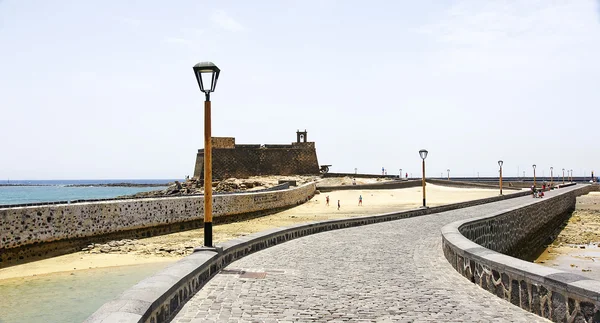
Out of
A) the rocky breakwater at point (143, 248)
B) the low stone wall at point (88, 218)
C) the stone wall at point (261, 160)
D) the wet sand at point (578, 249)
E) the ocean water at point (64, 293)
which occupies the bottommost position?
the wet sand at point (578, 249)

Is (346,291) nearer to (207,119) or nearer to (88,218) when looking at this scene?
(207,119)

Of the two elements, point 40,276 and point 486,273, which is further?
point 40,276

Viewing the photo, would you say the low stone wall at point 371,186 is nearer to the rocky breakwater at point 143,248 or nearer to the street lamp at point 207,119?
the rocky breakwater at point 143,248

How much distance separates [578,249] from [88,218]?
68.5 feet

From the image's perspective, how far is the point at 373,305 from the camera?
6656 mm

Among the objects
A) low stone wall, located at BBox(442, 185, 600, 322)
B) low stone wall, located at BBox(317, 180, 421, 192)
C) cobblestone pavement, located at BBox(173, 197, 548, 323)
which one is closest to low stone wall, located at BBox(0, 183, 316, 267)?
cobblestone pavement, located at BBox(173, 197, 548, 323)

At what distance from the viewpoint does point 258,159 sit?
251ft

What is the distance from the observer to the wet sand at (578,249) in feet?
58.8

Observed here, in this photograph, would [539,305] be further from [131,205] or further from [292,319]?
[131,205]

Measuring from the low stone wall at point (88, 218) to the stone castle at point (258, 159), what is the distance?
146 feet

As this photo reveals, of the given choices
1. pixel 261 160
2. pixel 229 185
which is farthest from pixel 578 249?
pixel 261 160

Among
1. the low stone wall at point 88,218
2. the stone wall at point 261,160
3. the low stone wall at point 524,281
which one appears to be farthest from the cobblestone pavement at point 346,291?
the stone wall at point 261,160

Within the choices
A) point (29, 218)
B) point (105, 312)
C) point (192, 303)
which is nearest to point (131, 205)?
point (29, 218)

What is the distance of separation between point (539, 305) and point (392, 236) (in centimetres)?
896
